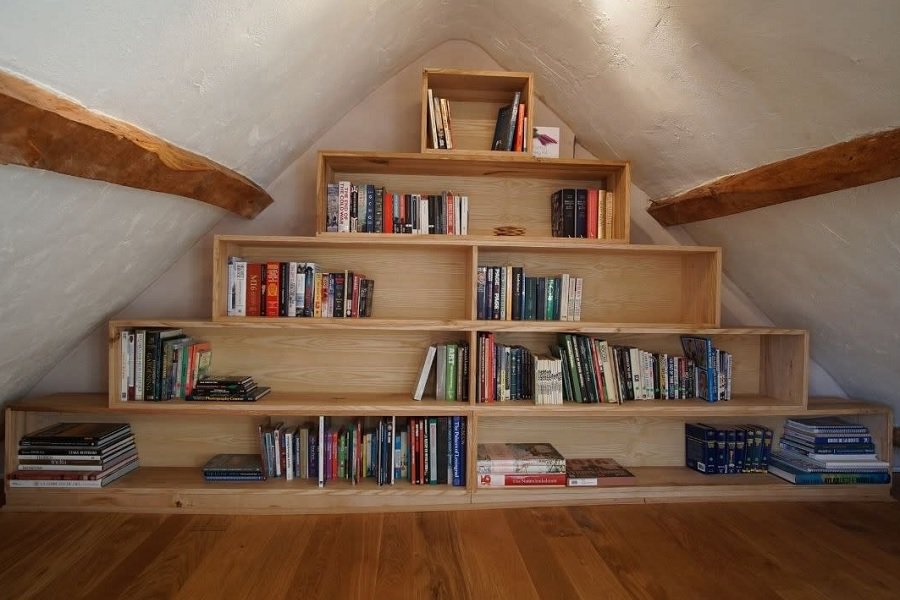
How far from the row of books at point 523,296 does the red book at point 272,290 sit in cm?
91

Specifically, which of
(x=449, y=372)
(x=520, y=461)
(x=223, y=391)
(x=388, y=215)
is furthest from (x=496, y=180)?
(x=223, y=391)

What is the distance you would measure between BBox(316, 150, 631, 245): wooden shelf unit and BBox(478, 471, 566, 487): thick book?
1066 millimetres

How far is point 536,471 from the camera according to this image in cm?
222

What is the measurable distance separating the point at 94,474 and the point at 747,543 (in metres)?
2.75

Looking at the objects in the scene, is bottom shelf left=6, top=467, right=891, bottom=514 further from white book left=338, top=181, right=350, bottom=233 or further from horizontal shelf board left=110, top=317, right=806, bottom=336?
white book left=338, top=181, right=350, bottom=233

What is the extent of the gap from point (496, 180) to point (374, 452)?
57.4 inches

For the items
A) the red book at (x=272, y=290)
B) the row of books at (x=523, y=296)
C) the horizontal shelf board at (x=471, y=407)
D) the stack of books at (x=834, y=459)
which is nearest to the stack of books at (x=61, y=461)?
the horizontal shelf board at (x=471, y=407)

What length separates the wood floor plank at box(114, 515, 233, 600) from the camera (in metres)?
1.60

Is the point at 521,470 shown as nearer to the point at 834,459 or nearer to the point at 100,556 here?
the point at 834,459

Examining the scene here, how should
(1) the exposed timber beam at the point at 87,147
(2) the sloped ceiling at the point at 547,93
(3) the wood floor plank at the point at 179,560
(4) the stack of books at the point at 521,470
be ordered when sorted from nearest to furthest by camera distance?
1. (1) the exposed timber beam at the point at 87,147
2. (2) the sloped ceiling at the point at 547,93
3. (3) the wood floor plank at the point at 179,560
4. (4) the stack of books at the point at 521,470

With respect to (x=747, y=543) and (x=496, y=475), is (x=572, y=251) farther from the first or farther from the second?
(x=747, y=543)

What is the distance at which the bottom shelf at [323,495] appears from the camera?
2.11 meters

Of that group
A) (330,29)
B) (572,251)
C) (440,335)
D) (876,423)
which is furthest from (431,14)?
(876,423)

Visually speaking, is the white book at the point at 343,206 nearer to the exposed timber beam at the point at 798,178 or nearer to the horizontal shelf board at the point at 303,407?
the horizontal shelf board at the point at 303,407
